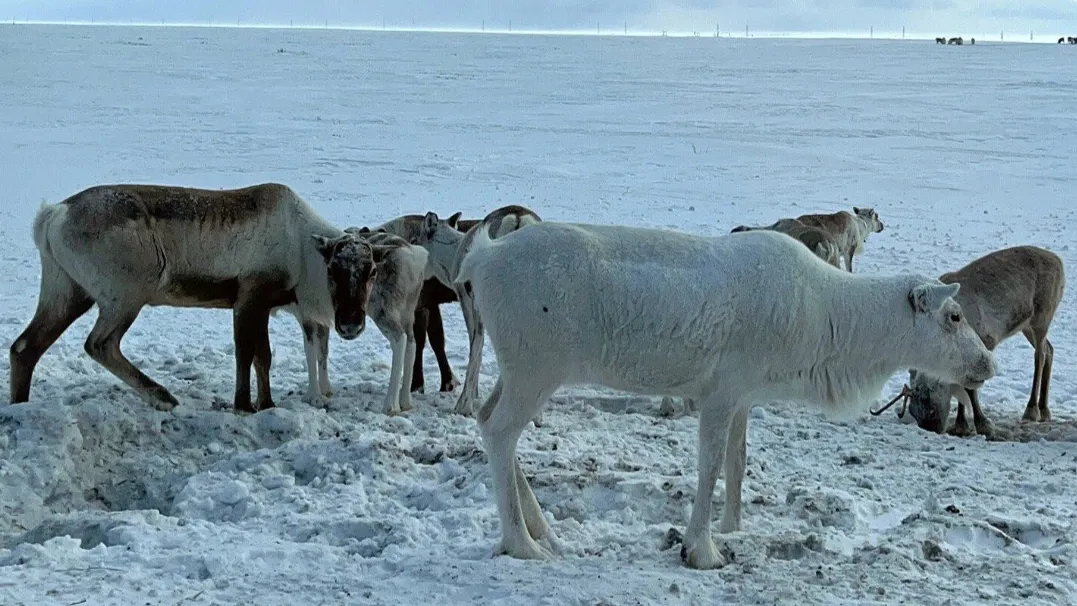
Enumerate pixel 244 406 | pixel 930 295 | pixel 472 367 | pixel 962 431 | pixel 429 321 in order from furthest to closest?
pixel 429 321 → pixel 962 431 → pixel 472 367 → pixel 244 406 → pixel 930 295

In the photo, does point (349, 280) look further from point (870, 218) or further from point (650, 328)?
point (870, 218)

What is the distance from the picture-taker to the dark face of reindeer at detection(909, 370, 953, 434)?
9.78 m

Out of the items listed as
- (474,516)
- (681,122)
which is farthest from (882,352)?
(681,122)

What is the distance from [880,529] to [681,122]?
26.6 m

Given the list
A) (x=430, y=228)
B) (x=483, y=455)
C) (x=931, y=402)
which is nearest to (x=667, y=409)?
(x=931, y=402)

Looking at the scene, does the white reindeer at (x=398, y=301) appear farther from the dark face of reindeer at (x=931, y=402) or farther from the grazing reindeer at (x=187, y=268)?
the dark face of reindeer at (x=931, y=402)

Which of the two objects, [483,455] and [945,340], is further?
[483,455]

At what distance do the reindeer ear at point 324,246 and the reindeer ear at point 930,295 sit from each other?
15.0 ft

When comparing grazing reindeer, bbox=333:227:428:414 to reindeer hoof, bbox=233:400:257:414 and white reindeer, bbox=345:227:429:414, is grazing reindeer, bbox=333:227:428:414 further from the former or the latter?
reindeer hoof, bbox=233:400:257:414

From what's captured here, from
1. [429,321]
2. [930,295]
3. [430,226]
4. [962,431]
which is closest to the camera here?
[930,295]

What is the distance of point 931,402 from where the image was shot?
986 centimetres

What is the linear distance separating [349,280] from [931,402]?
4799 mm

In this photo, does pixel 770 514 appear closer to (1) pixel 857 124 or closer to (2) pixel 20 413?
(2) pixel 20 413

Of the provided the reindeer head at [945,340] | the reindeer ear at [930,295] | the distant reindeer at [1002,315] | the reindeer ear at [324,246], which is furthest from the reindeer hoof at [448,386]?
the reindeer ear at [930,295]
